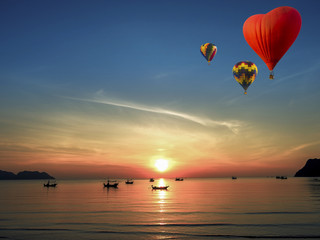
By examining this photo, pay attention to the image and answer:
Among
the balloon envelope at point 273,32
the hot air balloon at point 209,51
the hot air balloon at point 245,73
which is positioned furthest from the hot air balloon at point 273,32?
the hot air balloon at point 209,51

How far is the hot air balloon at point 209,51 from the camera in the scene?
6469 centimetres

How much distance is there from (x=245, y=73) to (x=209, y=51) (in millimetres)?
12104

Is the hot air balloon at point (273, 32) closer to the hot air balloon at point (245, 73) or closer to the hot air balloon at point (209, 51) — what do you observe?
the hot air balloon at point (245, 73)

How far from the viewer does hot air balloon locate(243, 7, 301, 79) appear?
122ft

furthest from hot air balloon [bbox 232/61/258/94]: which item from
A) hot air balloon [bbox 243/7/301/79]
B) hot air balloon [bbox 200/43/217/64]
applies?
hot air balloon [bbox 243/7/301/79]

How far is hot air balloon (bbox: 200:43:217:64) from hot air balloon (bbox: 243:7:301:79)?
78.6 ft

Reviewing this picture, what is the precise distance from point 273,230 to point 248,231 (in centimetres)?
295

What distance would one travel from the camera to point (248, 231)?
111 ft

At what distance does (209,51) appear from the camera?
2547 inches

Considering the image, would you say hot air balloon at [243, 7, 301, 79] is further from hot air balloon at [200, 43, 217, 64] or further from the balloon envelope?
hot air balloon at [200, 43, 217, 64]

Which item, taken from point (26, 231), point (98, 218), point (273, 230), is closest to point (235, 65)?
point (273, 230)

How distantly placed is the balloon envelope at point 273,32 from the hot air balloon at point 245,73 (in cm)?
1500

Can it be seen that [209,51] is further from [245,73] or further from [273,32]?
[273,32]

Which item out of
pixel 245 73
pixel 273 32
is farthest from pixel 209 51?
pixel 273 32
